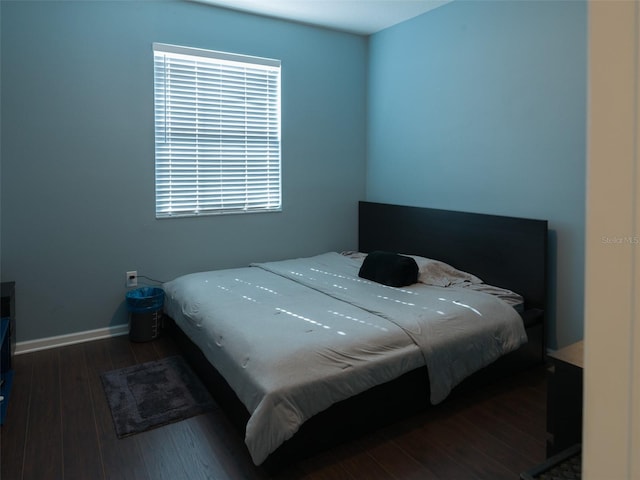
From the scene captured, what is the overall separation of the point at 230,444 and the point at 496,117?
284cm

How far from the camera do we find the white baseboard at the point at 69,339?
3.28m

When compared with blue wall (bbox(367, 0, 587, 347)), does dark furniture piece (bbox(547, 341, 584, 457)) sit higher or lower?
lower

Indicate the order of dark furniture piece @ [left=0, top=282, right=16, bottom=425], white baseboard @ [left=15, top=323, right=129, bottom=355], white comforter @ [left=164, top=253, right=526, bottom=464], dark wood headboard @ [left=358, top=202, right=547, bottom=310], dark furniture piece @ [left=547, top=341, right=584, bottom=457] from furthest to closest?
white baseboard @ [left=15, top=323, right=129, bottom=355] < dark wood headboard @ [left=358, top=202, right=547, bottom=310] < dark furniture piece @ [left=0, top=282, right=16, bottom=425] < white comforter @ [left=164, top=253, right=526, bottom=464] < dark furniture piece @ [left=547, top=341, right=584, bottom=457]

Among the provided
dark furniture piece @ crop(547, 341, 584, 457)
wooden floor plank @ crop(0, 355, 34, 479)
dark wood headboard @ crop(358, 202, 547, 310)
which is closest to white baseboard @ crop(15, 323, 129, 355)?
wooden floor plank @ crop(0, 355, 34, 479)

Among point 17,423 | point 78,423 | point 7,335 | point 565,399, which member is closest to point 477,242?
point 565,399

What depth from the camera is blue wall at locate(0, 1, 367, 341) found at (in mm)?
3160

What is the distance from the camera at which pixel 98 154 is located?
11.2 feet

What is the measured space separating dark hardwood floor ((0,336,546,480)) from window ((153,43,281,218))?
174cm

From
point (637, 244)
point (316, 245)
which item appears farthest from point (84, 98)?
point (637, 244)

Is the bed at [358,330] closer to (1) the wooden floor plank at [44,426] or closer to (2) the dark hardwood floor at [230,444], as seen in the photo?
(2) the dark hardwood floor at [230,444]

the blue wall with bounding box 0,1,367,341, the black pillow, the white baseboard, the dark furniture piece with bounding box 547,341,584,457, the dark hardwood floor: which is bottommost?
the dark hardwood floor

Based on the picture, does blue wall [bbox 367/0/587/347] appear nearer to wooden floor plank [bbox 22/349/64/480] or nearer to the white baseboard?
the white baseboard

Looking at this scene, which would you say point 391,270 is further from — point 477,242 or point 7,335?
point 7,335

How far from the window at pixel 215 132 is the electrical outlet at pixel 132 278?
1.66 ft
